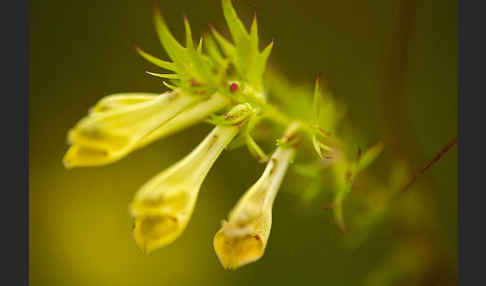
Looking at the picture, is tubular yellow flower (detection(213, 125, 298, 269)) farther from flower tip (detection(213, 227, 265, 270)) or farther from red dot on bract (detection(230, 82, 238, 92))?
red dot on bract (detection(230, 82, 238, 92))

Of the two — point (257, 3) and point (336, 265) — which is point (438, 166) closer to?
point (336, 265)

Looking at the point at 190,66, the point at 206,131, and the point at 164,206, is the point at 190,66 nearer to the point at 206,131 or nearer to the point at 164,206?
the point at 164,206

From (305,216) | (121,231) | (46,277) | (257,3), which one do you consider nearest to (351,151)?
(305,216)

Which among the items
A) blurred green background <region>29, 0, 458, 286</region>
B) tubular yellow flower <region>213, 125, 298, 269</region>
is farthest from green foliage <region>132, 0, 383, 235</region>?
blurred green background <region>29, 0, 458, 286</region>

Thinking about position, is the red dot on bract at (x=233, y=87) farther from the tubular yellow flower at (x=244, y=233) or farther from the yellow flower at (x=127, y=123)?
the tubular yellow flower at (x=244, y=233)

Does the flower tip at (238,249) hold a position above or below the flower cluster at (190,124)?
below

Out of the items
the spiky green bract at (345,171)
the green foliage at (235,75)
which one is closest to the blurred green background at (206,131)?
the spiky green bract at (345,171)
